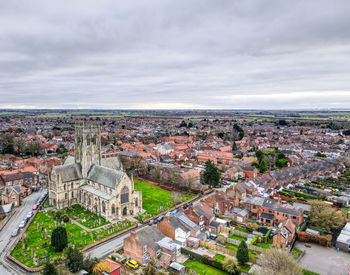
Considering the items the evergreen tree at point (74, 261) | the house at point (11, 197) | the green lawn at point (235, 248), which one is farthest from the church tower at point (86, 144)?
the green lawn at point (235, 248)

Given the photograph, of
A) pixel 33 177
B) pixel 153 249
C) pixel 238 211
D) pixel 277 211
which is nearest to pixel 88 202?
pixel 153 249

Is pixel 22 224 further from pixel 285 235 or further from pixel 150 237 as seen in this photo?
pixel 285 235

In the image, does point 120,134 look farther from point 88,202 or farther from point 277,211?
point 277,211

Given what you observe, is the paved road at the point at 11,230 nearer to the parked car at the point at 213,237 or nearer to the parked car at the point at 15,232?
the parked car at the point at 15,232

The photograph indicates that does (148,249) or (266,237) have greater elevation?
(148,249)

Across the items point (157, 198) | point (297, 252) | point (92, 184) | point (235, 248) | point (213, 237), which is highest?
point (92, 184)

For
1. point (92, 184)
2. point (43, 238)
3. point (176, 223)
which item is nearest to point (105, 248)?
point (43, 238)
